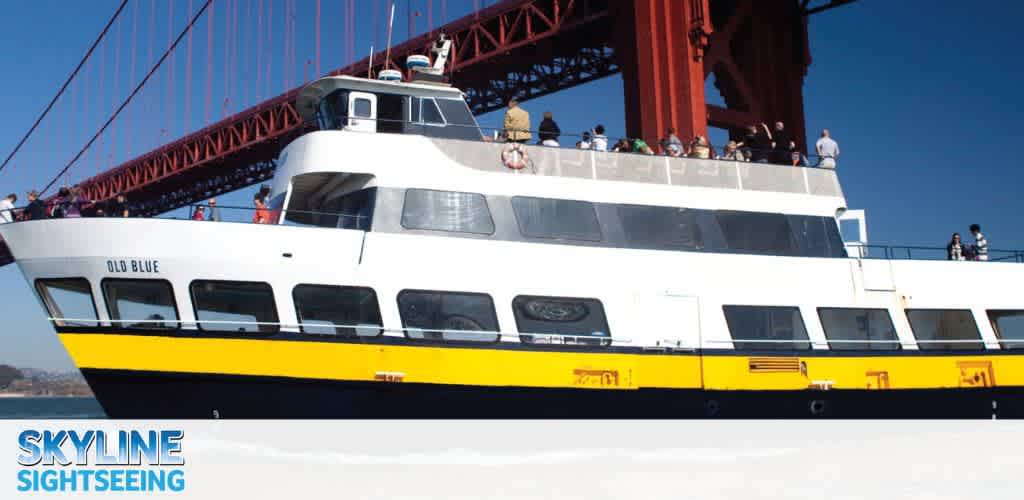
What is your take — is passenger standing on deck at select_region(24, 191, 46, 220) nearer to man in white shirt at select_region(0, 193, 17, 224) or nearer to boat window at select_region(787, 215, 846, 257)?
man in white shirt at select_region(0, 193, 17, 224)

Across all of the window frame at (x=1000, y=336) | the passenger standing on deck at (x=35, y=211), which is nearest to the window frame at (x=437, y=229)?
the passenger standing on deck at (x=35, y=211)

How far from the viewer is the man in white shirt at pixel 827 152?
13.1m

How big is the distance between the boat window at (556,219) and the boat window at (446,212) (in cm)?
46

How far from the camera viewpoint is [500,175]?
36.1 ft

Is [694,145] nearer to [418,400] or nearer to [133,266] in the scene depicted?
[418,400]

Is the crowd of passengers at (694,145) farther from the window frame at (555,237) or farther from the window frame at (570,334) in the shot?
the window frame at (570,334)

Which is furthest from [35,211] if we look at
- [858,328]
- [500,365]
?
[858,328]

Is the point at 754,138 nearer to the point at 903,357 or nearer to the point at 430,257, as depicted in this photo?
the point at 903,357

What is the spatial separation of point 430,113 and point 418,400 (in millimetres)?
4044

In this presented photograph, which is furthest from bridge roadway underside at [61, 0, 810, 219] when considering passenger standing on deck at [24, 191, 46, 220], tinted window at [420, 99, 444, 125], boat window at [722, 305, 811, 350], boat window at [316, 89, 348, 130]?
boat window at [722, 305, 811, 350]

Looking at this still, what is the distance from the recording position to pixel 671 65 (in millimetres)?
20156

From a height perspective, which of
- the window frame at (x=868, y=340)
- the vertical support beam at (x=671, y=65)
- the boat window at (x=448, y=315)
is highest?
the vertical support beam at (x=671, y=65)

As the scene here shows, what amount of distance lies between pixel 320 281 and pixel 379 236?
2.98ft
